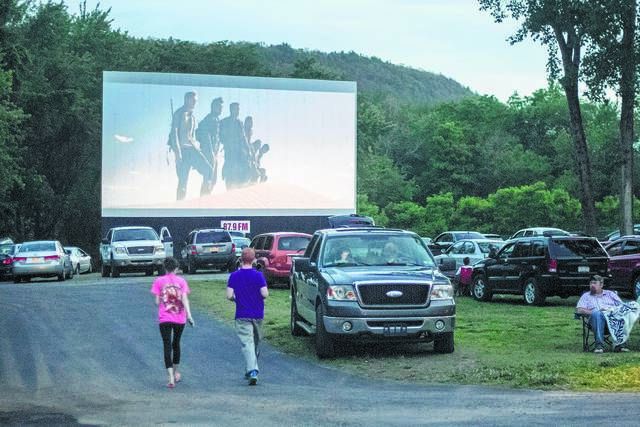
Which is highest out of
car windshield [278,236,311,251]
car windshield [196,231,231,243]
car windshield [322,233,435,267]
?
car windshield [322,233,435,267]

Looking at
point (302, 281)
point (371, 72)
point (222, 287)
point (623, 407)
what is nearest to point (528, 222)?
point (222, 287)

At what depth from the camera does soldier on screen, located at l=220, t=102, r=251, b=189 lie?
194ft

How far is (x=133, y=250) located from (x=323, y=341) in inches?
995

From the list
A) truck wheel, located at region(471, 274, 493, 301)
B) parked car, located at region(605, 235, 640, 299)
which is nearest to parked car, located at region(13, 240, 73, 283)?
truck wheel, located at region(471, 274, 493, 301)

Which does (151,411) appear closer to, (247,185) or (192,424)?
(192,424)

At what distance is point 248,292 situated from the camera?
50.8 ft

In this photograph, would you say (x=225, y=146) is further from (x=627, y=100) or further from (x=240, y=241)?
(x=627, y=100)

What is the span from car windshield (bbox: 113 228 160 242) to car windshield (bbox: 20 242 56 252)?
7.91 ft

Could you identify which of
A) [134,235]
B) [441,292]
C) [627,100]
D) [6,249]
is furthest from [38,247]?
[441,292]

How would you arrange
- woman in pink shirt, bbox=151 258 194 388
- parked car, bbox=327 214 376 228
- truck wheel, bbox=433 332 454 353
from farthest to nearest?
parked car, bbox=327 214 376 228 → truck wheel, bbox=433 332 454 353 → woman in pink shirt, bbox=151 258 194 388

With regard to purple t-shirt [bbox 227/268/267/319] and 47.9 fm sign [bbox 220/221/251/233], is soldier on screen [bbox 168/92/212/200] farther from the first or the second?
purple t-shirt [bbox 227/268/267/319]

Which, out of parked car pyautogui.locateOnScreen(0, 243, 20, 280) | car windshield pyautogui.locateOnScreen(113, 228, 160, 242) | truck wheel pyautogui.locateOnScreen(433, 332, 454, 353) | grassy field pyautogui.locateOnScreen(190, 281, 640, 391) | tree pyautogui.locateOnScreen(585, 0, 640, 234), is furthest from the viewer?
parked car pyautogui.locateOnScreen(0, 243, 20, 280)

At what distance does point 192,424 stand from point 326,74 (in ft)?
253

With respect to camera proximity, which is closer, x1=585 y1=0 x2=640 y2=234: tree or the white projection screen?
x1=585 y1=0 x2=640 y2=234: tree
